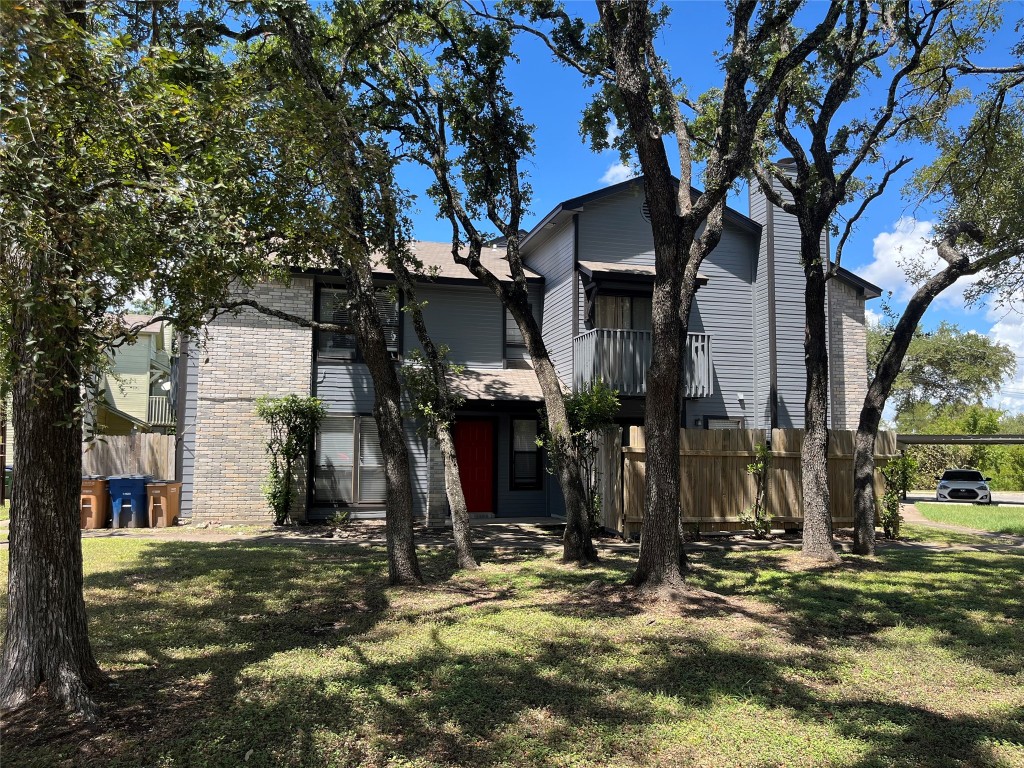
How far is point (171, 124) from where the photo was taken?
13.8 feet

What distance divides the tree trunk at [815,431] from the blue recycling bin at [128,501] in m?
12.6

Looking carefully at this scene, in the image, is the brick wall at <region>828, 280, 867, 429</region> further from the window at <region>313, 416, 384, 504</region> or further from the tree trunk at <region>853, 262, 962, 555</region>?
the window at <region>313, 416, 384, 504</region>

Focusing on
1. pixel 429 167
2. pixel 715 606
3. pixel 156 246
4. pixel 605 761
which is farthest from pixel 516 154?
pixel 605 761

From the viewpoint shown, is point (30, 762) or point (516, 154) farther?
point (516, 154)

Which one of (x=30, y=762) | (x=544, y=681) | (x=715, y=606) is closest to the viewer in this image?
(x=30, y=762)

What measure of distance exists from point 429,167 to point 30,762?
357 inches

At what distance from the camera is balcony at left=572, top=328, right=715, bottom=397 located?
15.9 metres

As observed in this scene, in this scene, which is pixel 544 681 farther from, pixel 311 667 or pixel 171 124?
pixel 171 124

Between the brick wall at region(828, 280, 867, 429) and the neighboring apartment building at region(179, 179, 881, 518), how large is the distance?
5 centimetres

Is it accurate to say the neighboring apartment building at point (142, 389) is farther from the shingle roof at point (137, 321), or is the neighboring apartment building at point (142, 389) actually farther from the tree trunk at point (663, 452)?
the tree trunk at point (663, 452)

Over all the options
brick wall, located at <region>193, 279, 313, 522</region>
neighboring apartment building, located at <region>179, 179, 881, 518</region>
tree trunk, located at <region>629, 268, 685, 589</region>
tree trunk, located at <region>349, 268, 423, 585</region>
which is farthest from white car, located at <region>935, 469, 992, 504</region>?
tree trunk, located at <region>349, 268, 423, 585</region>

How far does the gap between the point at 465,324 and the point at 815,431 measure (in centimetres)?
839

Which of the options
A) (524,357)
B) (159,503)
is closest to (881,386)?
(524,357)

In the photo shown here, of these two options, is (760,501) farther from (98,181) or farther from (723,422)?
(98,181)
